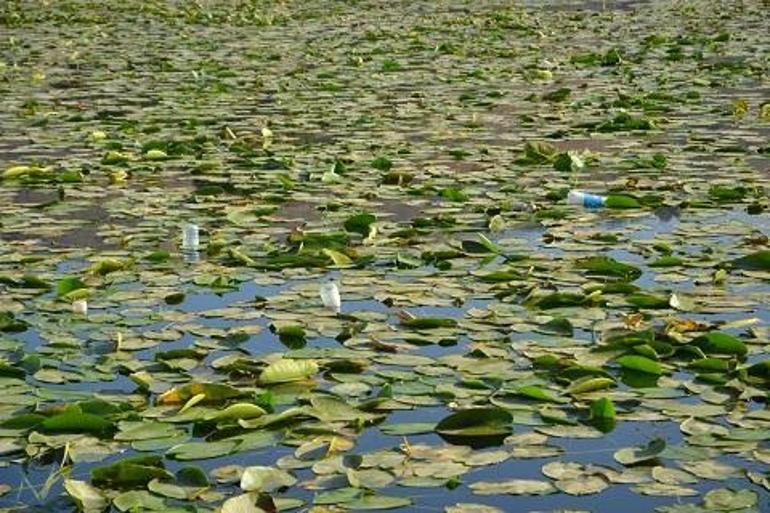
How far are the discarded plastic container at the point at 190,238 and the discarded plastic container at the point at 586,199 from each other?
1311mm

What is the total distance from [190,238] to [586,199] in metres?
1.36

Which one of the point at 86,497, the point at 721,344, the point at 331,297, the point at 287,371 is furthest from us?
the point at 331,297

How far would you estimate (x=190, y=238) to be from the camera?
4.19 metres

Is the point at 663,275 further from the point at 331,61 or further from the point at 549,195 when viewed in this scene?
the point at 331,61

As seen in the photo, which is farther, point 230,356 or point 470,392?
point 230,356

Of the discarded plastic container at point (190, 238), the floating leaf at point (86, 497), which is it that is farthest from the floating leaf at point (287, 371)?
the discarded plastic container at point (190, 238)

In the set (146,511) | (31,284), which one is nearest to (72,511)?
(146,511)

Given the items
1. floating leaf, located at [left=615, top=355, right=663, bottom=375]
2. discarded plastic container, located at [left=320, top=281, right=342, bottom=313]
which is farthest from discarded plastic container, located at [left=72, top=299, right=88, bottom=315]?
floating leaf, located at [left=615, top=355, right=663, bottom=375]

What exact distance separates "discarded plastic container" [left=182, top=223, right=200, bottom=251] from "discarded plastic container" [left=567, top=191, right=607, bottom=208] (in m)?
1.31

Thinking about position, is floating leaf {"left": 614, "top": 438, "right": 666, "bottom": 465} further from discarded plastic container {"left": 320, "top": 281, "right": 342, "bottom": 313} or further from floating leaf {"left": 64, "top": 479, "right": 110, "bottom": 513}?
discarded plastic container {"left": 320, "top": 281, "right": 342, "bottom": 313}

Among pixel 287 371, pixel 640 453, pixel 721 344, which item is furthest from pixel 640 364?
pixel 287 371

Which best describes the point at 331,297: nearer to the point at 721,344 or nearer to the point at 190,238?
the point at 190,238

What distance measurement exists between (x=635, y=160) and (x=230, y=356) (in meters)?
2.71

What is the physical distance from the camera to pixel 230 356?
3148 mm
